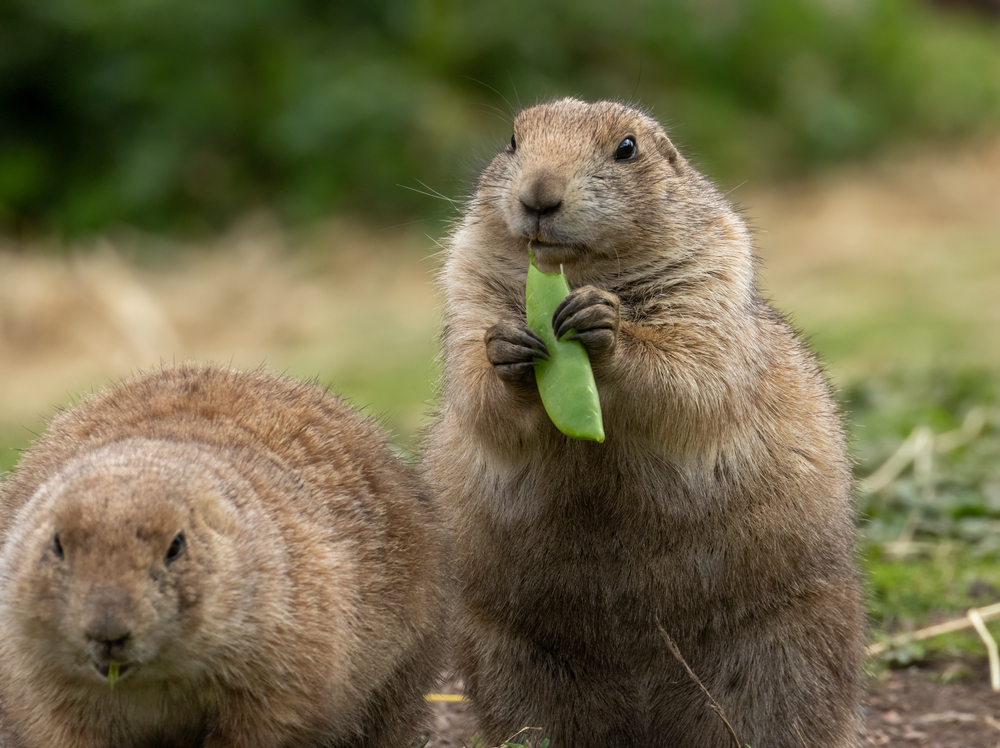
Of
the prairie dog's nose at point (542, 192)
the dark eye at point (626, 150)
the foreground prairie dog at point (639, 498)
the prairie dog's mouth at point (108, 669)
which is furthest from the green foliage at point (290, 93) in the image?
the prairie dog's mouth at point (108, 669)

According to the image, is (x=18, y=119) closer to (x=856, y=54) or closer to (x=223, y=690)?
(x=856, y=54)

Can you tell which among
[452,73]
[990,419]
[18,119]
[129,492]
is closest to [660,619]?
[129,492]

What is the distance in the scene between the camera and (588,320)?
174 inches

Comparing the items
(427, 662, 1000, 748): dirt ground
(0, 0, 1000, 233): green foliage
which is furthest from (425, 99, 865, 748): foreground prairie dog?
(0, 0, 1000, 233): green foliage

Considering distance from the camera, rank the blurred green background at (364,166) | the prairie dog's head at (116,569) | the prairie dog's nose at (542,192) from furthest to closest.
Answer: the blurred green background at (364,166) < the prairie dog's nose at (542,192) < the prairie dog's head at (116,569)

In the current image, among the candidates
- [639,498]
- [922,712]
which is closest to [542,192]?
[639,498]

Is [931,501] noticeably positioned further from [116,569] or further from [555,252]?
[116,569]

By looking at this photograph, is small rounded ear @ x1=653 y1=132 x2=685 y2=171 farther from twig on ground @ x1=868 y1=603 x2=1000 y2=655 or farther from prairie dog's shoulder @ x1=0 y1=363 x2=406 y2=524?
twig on ground @ x1=868 y1=603 x2=1000 y2=655

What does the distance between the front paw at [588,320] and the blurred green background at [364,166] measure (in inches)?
297

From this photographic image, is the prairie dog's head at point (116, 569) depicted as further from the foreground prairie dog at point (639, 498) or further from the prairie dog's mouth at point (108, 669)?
the foreground prairie dog at point (639, 498)

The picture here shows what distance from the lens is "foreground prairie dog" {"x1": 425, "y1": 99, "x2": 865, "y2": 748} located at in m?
4.74

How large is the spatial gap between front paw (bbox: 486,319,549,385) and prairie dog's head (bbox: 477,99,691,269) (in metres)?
0.37

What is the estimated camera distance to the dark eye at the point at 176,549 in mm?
3762

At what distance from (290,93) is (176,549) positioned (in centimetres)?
1156
